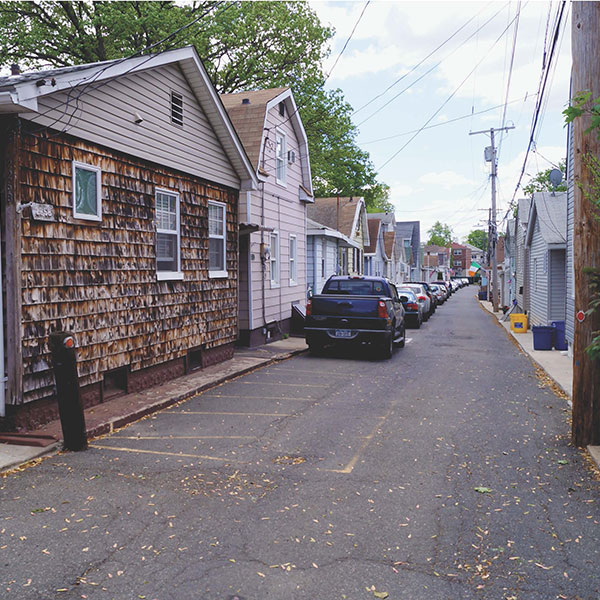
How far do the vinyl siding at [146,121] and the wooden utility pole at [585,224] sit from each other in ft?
20.3

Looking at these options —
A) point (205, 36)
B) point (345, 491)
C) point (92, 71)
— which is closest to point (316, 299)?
point (92, 71)

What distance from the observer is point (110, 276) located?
27.0 ft

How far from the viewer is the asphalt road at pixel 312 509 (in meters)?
3.64

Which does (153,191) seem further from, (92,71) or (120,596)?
(120,596)

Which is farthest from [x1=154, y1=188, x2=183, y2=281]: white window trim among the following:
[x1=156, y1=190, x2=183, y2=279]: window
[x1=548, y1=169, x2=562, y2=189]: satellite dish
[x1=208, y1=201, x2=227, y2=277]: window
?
[x1=548, y1=169, x2=562, y2=189]: satellite dish

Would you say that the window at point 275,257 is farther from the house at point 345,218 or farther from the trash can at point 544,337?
the house at point 345,218

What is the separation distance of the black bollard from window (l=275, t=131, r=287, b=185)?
11.6 meters

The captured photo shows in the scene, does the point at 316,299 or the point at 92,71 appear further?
the point at 316,299

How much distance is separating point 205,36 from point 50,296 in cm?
2249

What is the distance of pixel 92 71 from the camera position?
24.6 ft

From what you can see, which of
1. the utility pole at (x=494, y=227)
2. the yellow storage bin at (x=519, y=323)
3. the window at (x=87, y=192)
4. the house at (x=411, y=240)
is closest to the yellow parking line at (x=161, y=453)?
the window at (x=87, y=192)

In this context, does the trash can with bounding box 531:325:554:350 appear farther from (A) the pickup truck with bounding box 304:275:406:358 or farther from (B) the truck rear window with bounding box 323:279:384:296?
(B) the truck rear window with bounding box 323:279:384:296

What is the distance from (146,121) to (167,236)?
6.46ft

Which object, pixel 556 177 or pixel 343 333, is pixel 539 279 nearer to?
pixel 556 177
